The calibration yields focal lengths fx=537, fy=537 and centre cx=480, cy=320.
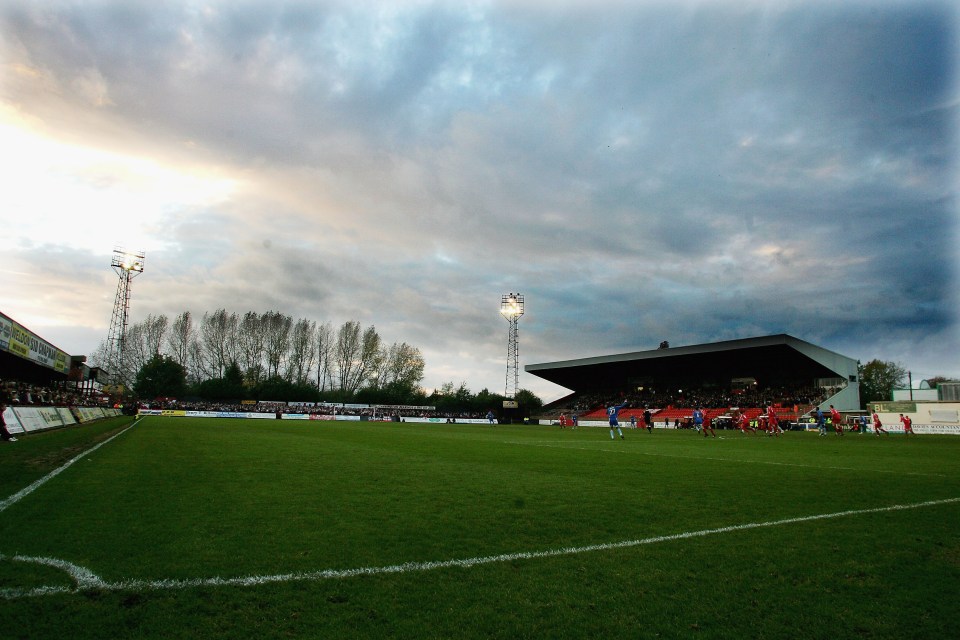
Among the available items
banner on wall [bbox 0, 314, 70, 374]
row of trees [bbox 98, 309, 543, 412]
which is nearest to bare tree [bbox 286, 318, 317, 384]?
row of trees [bbox 98, 309, 543, 412]

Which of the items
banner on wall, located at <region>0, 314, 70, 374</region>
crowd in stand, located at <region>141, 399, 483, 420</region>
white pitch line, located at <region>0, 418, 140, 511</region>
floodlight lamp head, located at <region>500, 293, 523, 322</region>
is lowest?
crowd in stand, located at <region>141, 399, 483, 420</region>

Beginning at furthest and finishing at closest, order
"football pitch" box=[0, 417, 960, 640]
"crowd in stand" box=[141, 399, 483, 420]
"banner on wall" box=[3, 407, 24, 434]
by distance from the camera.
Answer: "crowd in stand" box=[141, 399, 483, 420] → "banner on wall" box=[3, 407, 24, 434] → "football pitch" box=[0, 417, 960, 640]

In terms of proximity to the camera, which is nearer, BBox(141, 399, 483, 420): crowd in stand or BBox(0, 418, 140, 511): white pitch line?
BBox(0, 418, 140, 511): white pitch line

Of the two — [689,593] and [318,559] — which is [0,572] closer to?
[318,559]

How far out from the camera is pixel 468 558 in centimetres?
485

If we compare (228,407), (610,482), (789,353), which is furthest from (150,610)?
(228,407)

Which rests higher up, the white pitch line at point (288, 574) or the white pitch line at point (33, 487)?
the white pitch line at point (288, 574)

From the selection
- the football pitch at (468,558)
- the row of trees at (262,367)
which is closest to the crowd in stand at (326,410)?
the row of trees at (262,367)

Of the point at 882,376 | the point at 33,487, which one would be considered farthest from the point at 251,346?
the point at 882,376

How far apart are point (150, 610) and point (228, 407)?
2798 inches

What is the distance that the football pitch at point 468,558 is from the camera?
11.5 ft

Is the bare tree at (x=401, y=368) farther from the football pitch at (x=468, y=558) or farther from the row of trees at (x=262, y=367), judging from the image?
the football pitch at (x=468, y=558)

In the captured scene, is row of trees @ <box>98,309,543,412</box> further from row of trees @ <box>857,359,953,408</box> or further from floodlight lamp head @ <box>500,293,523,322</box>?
row of trees @ <box>857,359,953,408</box>

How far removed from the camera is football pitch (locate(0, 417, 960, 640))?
3496 mm
